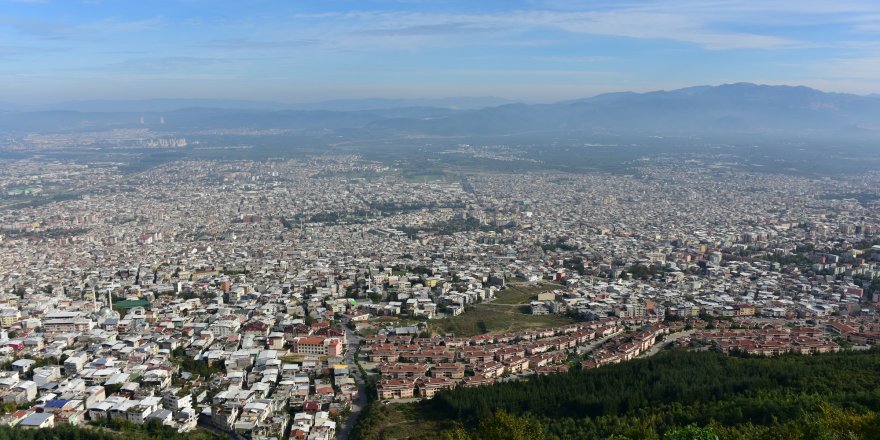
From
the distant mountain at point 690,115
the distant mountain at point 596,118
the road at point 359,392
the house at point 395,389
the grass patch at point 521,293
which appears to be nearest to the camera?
the road at point 359,392

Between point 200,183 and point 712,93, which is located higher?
point 712,93

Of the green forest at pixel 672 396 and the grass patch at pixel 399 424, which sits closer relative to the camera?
the green forest at pixel 672 396

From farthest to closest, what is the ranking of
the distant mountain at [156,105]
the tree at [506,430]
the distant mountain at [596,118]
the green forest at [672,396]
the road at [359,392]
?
the distant mountain at [156,105], the distant mountain at [596,118], the road at [359,392], the green forest at [672,396], the tree at [506,430]

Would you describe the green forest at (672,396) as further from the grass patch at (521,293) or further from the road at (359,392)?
the grass patch at (521,293)

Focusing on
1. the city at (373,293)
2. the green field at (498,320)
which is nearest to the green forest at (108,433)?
the city at (373,293)

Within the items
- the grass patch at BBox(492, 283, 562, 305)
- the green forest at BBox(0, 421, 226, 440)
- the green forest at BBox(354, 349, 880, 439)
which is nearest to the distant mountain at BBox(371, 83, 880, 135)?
the grass patch at BBox(492, 283, 562, 305)

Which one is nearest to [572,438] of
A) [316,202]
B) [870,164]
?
[316,202]

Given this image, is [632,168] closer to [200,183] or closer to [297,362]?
[200,183]

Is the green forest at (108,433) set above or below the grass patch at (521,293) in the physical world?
above

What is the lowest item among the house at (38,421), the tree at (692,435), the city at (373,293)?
the city at (373,293)
